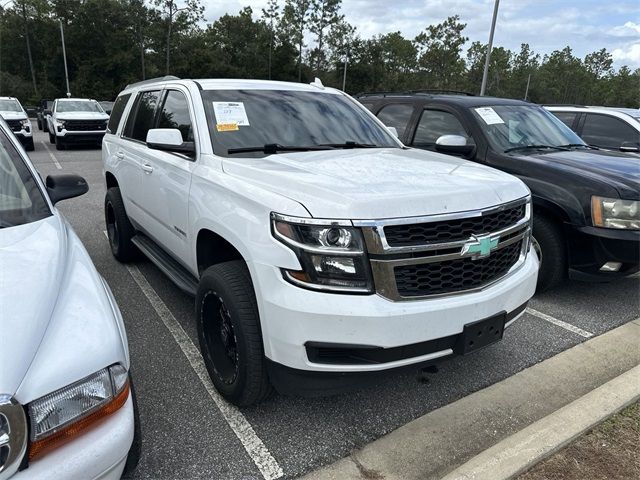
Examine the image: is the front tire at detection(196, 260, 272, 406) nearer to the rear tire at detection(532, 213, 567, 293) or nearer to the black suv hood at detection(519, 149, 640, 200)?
the rear tire at detection(532, 213, 567, 293)

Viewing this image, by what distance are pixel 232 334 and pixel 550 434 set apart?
1808 millimetres

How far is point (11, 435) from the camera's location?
1.39 m

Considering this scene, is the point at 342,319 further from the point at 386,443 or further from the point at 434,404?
the point at 434,404

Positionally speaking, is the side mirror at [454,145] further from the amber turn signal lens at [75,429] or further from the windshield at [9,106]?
the windshield at [9,106]

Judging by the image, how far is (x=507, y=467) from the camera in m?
2.29

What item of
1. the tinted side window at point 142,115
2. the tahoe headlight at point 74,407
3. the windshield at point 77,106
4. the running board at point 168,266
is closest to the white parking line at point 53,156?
the windshield at point 77,106

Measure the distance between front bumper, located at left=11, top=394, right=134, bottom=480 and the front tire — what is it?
2.47 ft

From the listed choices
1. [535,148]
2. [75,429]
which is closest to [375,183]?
[75,429]

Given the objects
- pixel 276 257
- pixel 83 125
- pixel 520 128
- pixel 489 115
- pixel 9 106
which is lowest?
pixel 83 125

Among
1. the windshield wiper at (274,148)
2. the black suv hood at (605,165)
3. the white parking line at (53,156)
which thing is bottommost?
the white parking line at (53,156)

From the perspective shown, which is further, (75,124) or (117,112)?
(75,124)

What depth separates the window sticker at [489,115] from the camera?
5.23 metres

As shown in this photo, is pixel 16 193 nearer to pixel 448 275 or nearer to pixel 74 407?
pixel 74 407

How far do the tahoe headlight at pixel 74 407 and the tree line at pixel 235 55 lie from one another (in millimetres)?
56758
